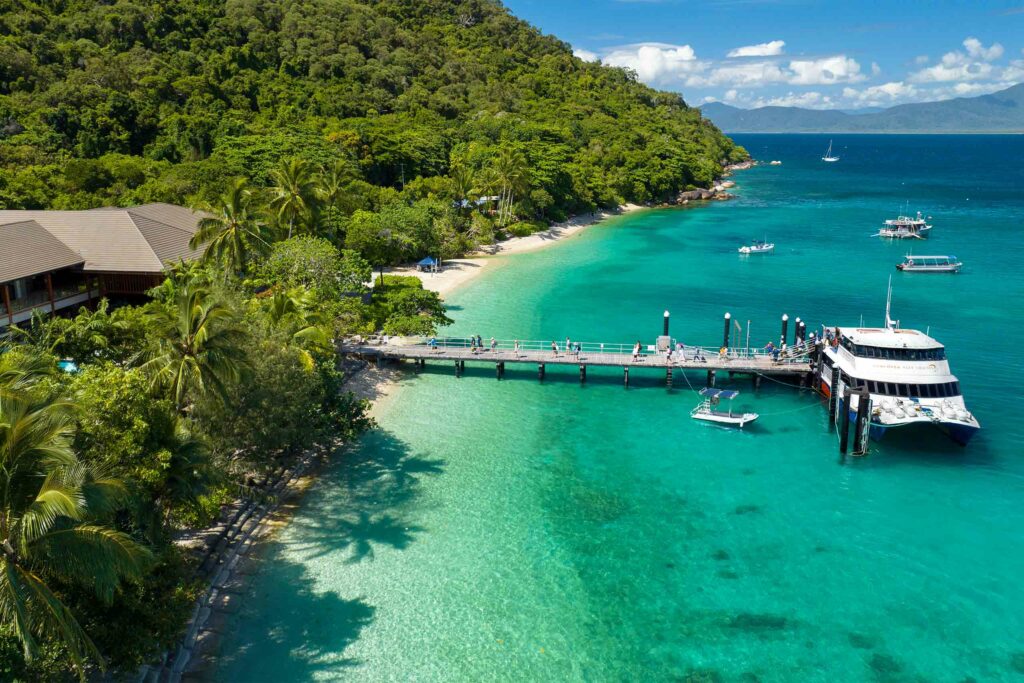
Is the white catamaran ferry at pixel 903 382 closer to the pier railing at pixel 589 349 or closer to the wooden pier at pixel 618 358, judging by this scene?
the wooden pier at pixel 618 358

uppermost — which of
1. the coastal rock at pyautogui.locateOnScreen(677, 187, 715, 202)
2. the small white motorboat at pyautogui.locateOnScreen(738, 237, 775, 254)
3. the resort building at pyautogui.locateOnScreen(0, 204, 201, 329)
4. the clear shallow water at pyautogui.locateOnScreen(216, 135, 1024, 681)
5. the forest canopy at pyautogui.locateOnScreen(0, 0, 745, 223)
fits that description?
the forest canopy at pyautogui.locateOnScreen(0, 0, 745, 223)

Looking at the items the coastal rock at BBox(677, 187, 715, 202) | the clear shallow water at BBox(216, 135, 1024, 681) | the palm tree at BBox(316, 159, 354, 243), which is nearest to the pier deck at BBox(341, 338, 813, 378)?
the clear shallow water at BBox(216, 135, 1024, 681)

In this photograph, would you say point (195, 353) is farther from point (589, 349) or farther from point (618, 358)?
point (589, 349)

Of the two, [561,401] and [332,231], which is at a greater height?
[332,231]

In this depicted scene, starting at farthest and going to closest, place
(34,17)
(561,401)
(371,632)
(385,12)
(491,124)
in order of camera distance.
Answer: (385,12) < (491,124) < (34,17) < (561,401) < (371,632)

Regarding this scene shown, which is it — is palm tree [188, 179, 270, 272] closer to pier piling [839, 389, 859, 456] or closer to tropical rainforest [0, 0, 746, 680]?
tropical rainforest [0, 0, 746, 680]

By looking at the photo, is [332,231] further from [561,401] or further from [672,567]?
[672,567]

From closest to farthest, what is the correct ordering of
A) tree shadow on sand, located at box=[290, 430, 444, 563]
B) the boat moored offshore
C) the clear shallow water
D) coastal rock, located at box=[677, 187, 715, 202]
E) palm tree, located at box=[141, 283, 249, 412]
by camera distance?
the clear shallow water
palm tree, located at box=[141, 283, 249, 412]
tree shadow on sand, located at box=[290, 430, 444, 563]
the boat moored offshore
coastal rock, located at box=[677, 187, 715, 202]

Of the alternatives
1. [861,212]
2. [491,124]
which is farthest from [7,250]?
[861,212]
